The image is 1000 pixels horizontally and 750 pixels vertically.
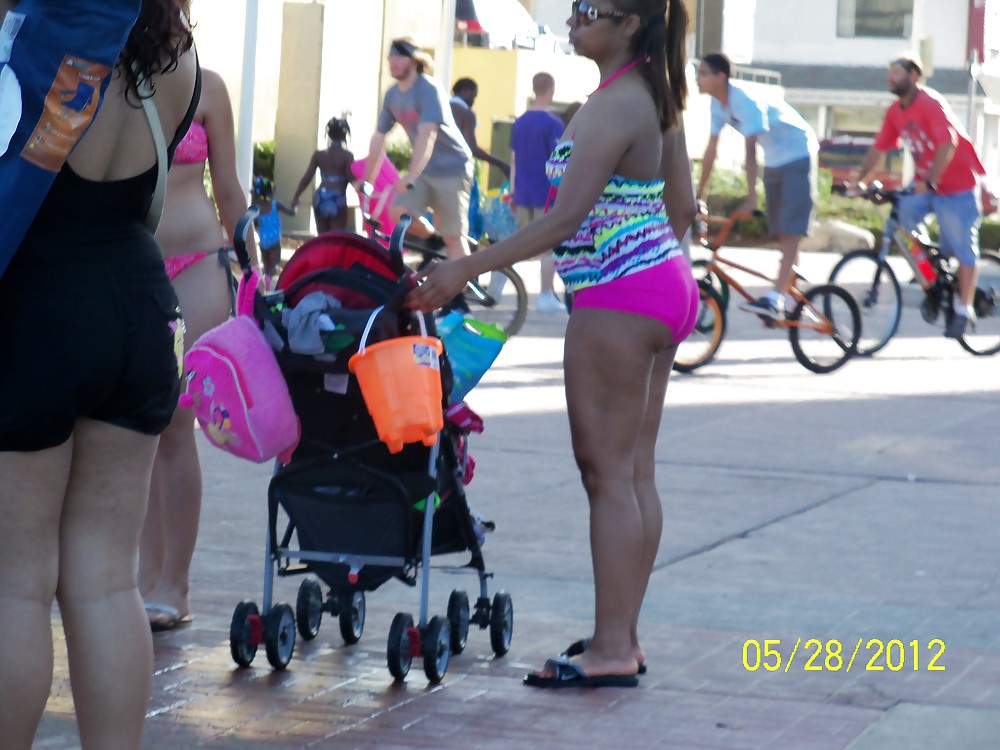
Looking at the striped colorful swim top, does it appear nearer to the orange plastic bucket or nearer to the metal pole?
the orange plastic bucket

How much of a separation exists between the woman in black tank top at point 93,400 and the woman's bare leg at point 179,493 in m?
1.97

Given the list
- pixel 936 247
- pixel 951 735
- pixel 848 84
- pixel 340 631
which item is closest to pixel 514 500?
pixel 340 631

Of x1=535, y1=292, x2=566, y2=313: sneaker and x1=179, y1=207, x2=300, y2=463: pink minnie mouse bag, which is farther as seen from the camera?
x1=535, y1=292, x2=566, y2=313: sneaker

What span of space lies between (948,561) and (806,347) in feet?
19.9

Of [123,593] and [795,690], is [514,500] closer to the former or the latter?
[795,690]

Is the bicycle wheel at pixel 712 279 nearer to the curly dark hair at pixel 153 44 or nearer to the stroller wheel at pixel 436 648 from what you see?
the stroller wheel at pixel 436 648

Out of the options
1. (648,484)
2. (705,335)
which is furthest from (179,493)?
(705,335)

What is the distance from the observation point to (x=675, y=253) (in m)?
5.00

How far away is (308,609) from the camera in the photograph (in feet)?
17.5

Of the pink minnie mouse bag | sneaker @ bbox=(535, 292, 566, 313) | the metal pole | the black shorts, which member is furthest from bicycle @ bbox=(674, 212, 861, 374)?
the black shorts

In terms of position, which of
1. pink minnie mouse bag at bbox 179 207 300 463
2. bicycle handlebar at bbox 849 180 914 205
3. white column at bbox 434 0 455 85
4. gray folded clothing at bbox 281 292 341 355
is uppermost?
white column at bbox 434 0 455 85

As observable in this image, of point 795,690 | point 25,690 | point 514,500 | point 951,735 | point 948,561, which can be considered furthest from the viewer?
point 514,500

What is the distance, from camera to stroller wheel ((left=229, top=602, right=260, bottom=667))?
4.96 m

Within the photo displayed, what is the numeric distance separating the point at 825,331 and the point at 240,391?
8407mm
